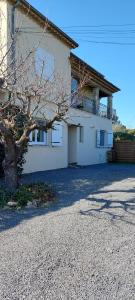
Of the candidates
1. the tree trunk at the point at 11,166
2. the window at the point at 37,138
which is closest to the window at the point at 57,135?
the window at the point at 37,138

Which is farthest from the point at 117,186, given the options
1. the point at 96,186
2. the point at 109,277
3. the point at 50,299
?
the point at 50,299

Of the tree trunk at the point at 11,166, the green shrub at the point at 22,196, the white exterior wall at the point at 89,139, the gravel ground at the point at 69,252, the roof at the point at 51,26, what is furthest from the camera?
the white exterior wall at the point at 89,139

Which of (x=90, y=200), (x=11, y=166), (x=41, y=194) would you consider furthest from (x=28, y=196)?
(x=90, y=200)

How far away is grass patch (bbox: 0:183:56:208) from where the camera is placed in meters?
8.52

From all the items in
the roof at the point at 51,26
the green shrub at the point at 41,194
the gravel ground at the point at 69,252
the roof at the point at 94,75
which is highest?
the roof at the point at 51,26

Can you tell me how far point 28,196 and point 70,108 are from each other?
1157 centimetres

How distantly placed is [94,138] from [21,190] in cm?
1665

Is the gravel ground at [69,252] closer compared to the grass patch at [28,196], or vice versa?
the gravel ground at [69,252]

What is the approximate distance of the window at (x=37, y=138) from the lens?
16.9 m

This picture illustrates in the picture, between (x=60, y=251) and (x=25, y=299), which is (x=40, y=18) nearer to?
(x=60, y=251)

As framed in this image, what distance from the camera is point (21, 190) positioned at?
9.38 meters

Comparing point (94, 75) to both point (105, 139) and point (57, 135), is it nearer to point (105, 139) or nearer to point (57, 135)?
point (105, 139)

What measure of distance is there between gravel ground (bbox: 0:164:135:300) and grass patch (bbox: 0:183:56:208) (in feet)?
1.47

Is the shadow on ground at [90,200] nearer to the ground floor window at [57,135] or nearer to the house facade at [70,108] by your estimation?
the house facade at [70,108]
